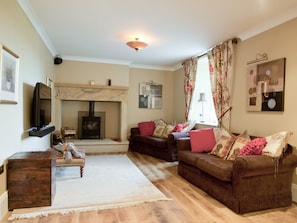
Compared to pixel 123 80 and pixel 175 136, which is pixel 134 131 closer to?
pixel 123 80

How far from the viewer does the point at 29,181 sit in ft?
7.96

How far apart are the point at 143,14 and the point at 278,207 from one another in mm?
3076

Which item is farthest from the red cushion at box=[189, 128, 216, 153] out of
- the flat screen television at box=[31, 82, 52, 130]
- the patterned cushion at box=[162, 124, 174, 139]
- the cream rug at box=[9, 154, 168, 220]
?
the flat screen television at box=[31, 82, 52, 130]

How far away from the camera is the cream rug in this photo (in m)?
2.49

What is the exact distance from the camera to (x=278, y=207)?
8.78 ft

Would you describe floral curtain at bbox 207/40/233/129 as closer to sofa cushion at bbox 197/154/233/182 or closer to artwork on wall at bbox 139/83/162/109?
sofa cushion at bbox 197/154/233/182

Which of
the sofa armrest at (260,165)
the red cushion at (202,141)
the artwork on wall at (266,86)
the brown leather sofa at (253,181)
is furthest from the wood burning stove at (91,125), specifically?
the sofa armrest at (260,165)

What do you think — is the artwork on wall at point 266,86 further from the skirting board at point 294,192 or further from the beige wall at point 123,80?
the beige wall at point 123,80

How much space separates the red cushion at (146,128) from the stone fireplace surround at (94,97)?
0.49 metres

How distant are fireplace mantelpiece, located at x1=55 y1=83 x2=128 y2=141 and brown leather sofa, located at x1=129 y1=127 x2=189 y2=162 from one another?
36 cm

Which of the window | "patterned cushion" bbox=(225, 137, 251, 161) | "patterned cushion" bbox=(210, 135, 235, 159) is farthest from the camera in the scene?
the window

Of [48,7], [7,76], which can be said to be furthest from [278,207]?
[48,7]

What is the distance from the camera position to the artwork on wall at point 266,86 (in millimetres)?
3105

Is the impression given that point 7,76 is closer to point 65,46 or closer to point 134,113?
point 65,46
